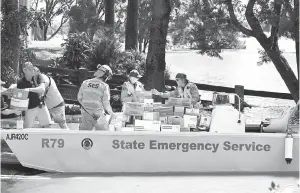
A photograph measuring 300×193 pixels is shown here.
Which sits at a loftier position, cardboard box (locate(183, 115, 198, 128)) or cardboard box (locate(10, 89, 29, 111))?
cardboard box (locate(10, 89, 29, 111))

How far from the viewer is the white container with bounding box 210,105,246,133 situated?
12.0m

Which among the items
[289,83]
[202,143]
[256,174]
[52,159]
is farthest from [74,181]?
[289,83]

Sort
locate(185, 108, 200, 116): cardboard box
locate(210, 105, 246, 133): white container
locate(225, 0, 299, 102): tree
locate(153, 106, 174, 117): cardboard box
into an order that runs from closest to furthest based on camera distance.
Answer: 1. locate(210, 105, 246, 133): white container
2. locate(185, 108, 200, 116): cardboard box
3. locate(153, 106, 174, 117): cardboard box
4. locate(225, 0, 299, 102): tree

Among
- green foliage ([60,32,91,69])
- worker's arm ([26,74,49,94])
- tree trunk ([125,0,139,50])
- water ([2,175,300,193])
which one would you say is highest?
tree trunk ([125,0,139,50])

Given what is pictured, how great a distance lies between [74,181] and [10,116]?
22.0 feet

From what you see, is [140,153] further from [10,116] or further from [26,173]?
[10,116]

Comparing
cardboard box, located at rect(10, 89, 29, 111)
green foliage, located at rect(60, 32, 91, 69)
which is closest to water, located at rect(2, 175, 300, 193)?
cardboard box, located at rect(10, 89, 29, 111)

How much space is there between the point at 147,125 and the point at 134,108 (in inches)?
18.7

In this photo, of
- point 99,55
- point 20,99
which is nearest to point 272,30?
point 99,55

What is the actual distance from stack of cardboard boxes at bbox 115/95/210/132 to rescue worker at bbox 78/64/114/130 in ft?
1.30

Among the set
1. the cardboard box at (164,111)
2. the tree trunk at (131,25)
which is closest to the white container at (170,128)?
the cardboard box at (164,111)

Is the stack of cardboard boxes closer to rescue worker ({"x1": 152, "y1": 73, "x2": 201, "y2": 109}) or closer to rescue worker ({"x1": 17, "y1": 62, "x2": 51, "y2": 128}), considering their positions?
rescue worker ({"x1": 152, "y1": 73, "x2": 201, "y2": 109})

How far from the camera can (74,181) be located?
11.6 meters

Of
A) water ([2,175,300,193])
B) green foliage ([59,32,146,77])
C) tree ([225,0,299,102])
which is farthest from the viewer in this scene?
green foliage ([59,32,146,77])
